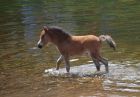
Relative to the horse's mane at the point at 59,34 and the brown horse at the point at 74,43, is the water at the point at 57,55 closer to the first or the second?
the brown horse at the point at 74,43

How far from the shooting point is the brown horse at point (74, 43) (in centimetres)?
1522

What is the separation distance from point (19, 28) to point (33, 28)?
0.80 metres

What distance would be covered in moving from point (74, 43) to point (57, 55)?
3276 mm

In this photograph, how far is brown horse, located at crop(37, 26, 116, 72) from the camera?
15.2 metres

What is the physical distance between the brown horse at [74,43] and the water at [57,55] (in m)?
0.70

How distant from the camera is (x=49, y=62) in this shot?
1739cm

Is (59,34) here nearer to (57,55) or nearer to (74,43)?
(74,43)

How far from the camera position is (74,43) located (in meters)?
15.5

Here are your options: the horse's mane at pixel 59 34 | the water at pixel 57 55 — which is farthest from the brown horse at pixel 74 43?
the water at pixel 57 55

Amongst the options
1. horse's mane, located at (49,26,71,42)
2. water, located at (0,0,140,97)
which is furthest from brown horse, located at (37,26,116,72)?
water, located at (0,0,140,97)

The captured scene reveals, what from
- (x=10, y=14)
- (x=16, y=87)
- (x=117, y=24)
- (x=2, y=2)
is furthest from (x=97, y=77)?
(x=2, y=2)

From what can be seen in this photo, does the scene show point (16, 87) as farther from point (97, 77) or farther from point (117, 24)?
point (117, 24)

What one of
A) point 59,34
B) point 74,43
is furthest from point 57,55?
point 74,43

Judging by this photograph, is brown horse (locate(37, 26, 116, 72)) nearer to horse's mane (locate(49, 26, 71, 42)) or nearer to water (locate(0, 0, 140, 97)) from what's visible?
horse's mane (locate(49, 26, 71, 42))
